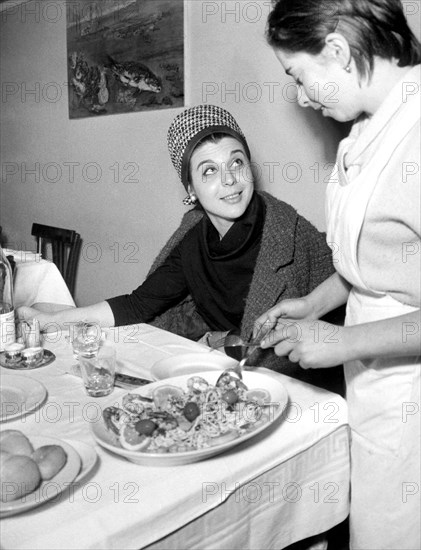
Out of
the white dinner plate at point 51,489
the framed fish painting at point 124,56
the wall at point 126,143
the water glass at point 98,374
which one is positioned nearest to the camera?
the white dinner plate at point 51,489

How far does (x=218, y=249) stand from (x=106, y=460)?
93 centimetres

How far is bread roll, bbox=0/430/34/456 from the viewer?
75 centimetres

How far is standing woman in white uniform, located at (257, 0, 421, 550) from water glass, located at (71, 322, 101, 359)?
1.37ft

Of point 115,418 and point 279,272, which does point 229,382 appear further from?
point 279,272

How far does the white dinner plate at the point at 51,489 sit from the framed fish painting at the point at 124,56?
210 cm

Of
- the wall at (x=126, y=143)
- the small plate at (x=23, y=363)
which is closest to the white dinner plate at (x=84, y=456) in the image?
the small plate at (x=23, y=363)

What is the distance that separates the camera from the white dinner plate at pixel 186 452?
0.76 m

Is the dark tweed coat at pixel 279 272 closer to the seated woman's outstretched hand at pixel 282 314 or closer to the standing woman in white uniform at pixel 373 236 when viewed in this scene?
the seated woman's outstretched hand at pixel 282 314

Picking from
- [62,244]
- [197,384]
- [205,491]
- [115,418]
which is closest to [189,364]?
[197,384]

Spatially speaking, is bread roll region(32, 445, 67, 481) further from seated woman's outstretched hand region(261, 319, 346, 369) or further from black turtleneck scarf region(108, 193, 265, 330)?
black turtleneck scarf region(108, 193, 265, 330)

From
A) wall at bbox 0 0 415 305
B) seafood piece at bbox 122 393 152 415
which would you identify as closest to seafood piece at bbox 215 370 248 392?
seafood piece at bbox 122 393 152 415

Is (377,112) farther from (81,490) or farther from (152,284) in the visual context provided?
(152,284)

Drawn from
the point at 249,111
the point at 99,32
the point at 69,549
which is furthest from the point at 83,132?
the point at 69,549

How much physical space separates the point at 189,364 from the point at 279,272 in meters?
0.49
